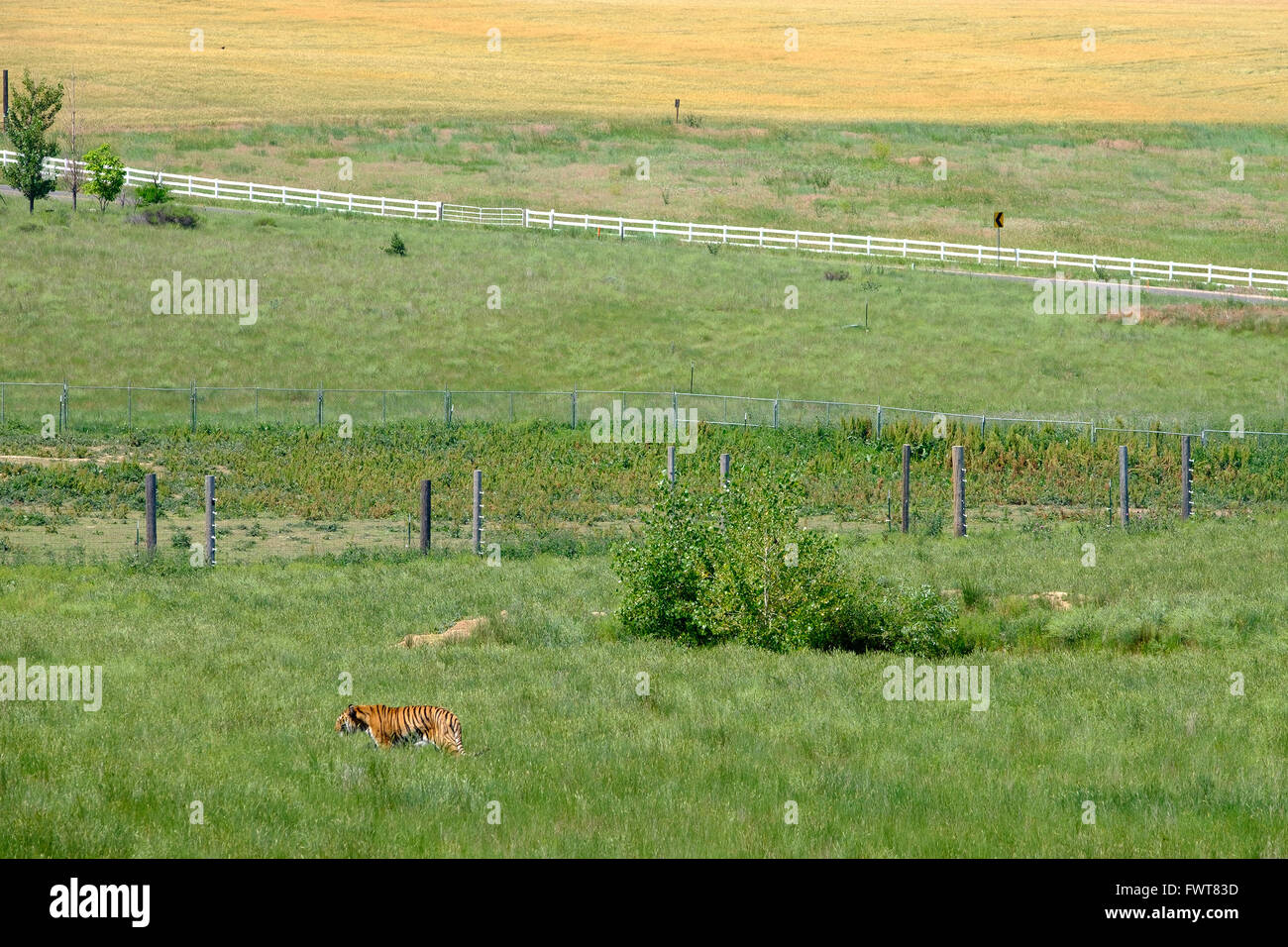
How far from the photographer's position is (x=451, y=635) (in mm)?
18094

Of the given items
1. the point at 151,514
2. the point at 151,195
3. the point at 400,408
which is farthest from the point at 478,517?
the point at 151,195

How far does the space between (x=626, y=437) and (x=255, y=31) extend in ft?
378

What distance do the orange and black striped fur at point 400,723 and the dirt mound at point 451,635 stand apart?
4.62 meters

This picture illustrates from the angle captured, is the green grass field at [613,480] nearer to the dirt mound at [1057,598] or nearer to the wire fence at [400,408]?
the dirt mound at [1057,598]

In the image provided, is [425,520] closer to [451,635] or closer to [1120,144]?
[451,635]

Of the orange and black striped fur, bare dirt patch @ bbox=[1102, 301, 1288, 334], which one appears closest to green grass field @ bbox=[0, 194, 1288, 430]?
bare dirt patch @ bbox=[1102, 301, 1288, 334]

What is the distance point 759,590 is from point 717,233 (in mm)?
54306

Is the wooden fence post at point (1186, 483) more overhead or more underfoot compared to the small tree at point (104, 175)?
more underfoot

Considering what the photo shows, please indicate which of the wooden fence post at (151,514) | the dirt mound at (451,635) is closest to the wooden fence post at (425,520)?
the wooden fence post at (151,514)

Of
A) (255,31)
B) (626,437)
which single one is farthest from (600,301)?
(255,31)

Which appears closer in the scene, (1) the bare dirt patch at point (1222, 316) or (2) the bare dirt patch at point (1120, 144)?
(1) the bare dirt patch at point (1222, 316)

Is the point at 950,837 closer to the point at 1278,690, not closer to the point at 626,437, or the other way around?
the point at 1278,690

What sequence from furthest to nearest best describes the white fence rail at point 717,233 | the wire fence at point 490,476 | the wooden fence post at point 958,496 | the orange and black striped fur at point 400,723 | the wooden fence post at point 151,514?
1. the white fence rail at point 717,233
2. the wire fence at point 490,476
3. the wooden fence post at point 958,496
4. the wooden fence post at point 151,514
5. the orange and black striped fur at point 400,723

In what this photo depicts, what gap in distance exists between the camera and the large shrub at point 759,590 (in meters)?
18.0
